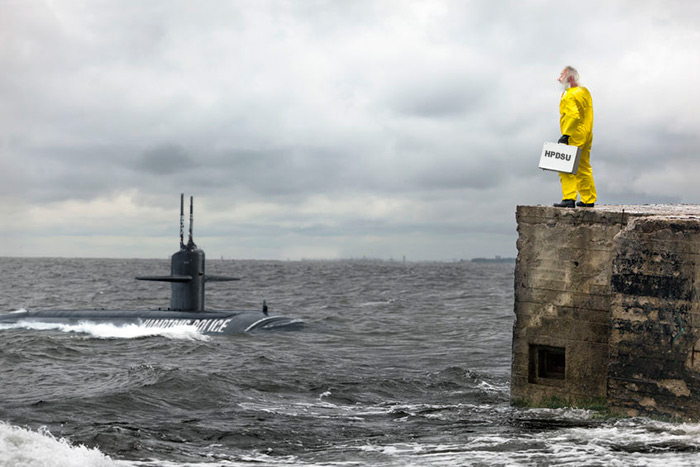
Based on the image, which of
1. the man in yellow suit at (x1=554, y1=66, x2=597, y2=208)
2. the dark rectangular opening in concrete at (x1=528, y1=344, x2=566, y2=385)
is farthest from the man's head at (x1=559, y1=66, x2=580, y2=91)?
the dark rectangular opening in concrete at (x1=528, y1=344, x2=566, y2=385)

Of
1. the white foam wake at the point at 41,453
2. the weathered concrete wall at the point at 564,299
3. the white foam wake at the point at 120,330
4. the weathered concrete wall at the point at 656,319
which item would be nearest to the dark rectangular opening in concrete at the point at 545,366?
the weathered concrete wall at the point at 564,299

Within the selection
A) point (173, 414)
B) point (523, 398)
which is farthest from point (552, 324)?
point (173, 414)

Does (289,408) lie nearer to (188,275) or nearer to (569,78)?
(569,78)

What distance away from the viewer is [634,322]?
397 inches

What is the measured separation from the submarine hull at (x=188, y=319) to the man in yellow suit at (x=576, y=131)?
1790 cm

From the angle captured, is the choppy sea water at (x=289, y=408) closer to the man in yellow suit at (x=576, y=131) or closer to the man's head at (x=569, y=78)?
the man in yellow suit at (x=576, y=131)

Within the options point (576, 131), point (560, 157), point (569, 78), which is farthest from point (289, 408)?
point (569, 78)

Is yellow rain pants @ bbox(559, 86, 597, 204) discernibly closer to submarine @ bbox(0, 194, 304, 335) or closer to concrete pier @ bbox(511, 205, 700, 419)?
concrete pier @ bbox(511, 205, 700, 419)

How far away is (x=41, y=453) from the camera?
9.12 meters

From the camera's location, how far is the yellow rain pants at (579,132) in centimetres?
1210

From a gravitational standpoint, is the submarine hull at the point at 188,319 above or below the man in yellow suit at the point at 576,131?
below

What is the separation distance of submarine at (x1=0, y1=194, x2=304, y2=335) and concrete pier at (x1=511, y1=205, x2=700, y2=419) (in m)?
16.9

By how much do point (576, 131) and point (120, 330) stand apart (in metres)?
20.9

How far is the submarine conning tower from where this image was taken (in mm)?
28094
